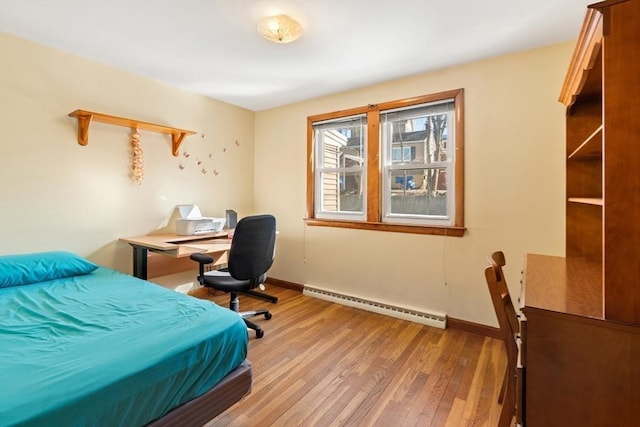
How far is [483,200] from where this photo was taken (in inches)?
97.4

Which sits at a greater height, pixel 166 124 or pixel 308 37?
pixel 308 37

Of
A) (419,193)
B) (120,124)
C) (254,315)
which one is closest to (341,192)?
(419,193)

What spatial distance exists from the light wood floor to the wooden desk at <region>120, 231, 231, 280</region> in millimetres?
777

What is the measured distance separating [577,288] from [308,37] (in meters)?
2.15

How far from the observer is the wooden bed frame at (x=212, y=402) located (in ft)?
3.73

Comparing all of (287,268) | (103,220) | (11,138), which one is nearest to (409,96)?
(287,268)

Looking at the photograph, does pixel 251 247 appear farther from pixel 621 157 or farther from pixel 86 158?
pixel 621 157

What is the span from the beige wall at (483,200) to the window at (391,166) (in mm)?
96

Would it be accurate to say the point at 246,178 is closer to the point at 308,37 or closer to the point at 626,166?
the point at 308,37

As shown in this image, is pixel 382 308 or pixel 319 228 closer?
pixel 382 308

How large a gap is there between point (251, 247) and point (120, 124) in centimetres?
171

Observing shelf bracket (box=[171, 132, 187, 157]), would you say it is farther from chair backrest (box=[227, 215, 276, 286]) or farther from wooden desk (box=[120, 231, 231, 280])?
chair backrest (box=[227, 215, 276, 286])

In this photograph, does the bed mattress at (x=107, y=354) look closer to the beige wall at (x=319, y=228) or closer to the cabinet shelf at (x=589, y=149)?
the beige wall at (x=319, y=228)

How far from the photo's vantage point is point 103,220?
2.67m
